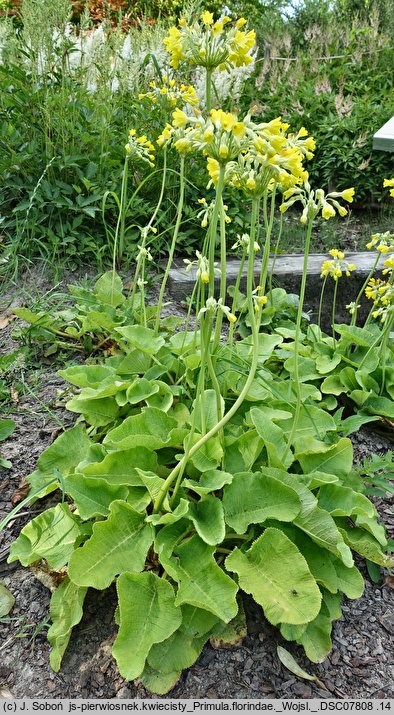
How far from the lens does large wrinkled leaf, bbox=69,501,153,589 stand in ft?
4.95

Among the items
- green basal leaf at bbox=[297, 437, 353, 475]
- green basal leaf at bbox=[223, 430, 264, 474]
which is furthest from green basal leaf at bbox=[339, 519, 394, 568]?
green basal leaf at bbox=[223, 430, 264, 474]

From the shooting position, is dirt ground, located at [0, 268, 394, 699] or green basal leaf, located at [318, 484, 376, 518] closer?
dirt ground, located at [0, 268, 394, 699]

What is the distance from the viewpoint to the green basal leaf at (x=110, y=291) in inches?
107

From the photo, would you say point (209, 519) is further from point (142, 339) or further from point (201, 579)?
point (142, 339)

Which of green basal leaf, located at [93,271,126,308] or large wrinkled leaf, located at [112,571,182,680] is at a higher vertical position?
green basal leaf, located at [93,271,126,308]

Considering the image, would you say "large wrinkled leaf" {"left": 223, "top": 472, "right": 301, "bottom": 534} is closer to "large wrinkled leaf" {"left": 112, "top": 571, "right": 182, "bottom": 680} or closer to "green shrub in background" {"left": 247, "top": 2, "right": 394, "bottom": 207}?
"large wrinkled leaf" {"left": 112, "top": 571, "right": 182, "bottom": 680}

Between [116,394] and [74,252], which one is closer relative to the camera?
[116,394]

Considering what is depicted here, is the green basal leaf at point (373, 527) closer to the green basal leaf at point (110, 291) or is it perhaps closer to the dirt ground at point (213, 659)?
the dirt ground at point (213, 659)

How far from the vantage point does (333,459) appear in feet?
6.12

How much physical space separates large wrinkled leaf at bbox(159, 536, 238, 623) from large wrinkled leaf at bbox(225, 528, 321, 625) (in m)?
0.04

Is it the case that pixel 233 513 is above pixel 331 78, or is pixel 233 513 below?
below
